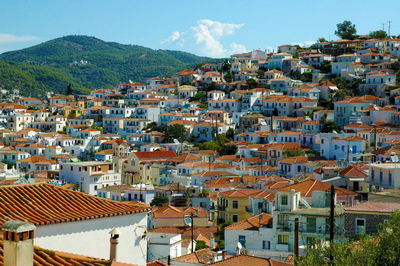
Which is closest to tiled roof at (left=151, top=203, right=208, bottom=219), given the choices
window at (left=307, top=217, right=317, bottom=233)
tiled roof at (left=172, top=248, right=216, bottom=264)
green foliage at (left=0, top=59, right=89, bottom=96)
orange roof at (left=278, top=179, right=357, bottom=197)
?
orange roof at (left=278, top=179, right=357, bottom=197)

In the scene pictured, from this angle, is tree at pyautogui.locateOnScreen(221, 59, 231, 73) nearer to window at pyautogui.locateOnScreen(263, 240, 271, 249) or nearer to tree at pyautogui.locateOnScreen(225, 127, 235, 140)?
tree at pyautogui.locateOnScreen(225, 127, 235, 140)

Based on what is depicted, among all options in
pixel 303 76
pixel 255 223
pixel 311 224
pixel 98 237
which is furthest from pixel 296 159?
pixel 98 237

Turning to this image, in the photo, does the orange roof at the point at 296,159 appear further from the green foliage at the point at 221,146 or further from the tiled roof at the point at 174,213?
the tiled roof at the point at 174,213

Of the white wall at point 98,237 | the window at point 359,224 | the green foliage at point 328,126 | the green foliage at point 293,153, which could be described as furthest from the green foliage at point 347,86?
the white wall at point 98,237

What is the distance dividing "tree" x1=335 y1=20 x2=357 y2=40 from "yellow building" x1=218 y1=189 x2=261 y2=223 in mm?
78947

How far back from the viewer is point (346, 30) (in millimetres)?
118500

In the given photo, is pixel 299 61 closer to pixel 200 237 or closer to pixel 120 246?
pixel 200 237

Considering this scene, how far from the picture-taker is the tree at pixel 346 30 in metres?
116

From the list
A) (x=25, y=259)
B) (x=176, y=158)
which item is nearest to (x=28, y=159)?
(x=176, y=158)

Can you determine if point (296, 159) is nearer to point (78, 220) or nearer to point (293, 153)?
point (293, 153)

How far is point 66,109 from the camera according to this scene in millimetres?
102062

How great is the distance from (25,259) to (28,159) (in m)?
69.8

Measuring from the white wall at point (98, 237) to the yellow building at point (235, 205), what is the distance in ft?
96.3

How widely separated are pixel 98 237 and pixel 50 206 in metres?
1.12
